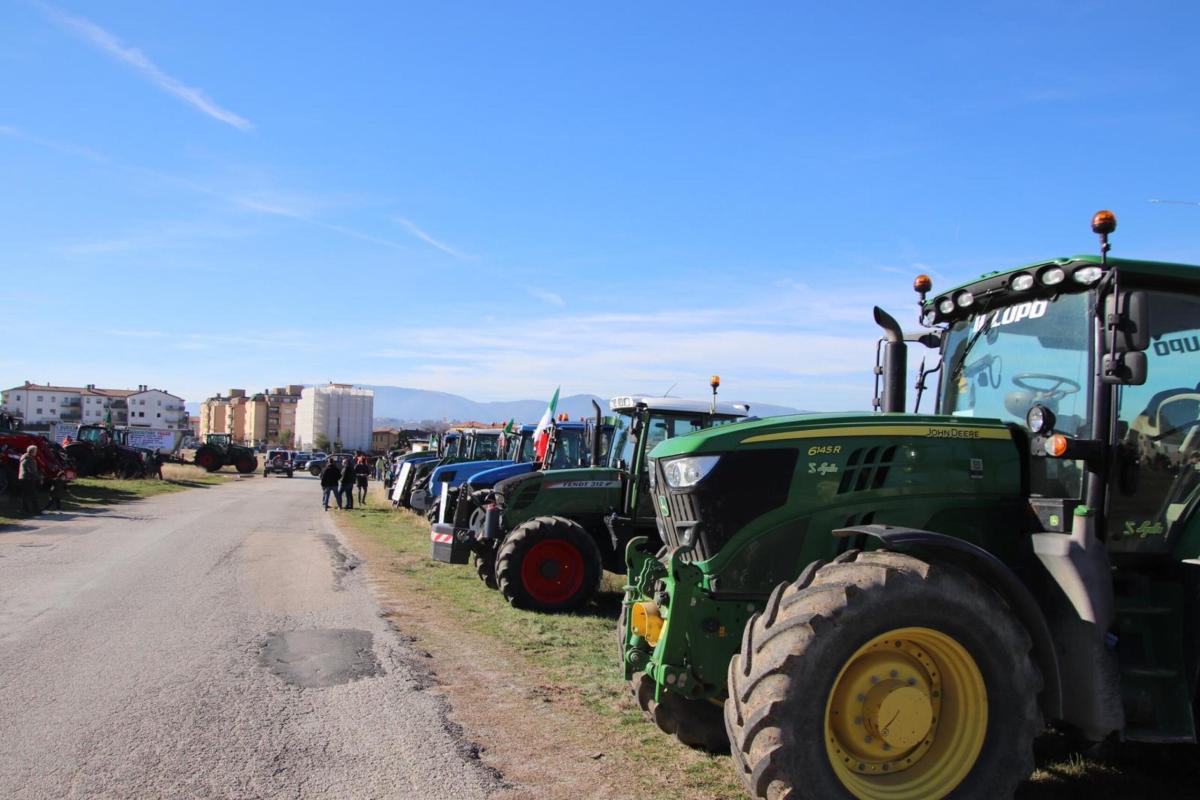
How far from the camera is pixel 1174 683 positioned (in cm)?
429

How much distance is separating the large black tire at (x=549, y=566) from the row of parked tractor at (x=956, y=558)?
15.5 feet

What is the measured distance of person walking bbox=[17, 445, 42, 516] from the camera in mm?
20156

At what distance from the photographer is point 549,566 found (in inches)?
408

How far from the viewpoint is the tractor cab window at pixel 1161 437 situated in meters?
4.66

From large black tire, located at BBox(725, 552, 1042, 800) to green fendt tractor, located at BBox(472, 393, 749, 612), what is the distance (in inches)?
245

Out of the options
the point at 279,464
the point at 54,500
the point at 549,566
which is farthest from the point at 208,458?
the point at 549,566

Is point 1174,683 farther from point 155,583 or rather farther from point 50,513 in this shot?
point 50,513

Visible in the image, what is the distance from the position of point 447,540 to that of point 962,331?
8033mm

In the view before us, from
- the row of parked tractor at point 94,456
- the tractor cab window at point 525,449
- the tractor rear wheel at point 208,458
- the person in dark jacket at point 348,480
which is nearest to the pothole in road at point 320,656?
the tractor cab window at point 525,449

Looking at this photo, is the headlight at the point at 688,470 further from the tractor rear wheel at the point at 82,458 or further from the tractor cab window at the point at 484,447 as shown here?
the tractor rear wheel at the point at 82,458

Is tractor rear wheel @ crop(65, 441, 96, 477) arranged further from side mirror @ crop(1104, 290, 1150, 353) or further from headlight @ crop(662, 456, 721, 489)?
side mirror @ crop(1104, 290, 1150, 353)

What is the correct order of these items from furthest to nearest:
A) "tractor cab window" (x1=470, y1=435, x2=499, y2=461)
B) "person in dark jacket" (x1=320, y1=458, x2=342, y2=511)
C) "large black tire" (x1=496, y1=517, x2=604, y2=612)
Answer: "person in dark jacket" (x1=320, y1=458, x2=342, y2=511)
"tractor cab window" (x1=470, y1=435, x2=499, y2=461)
"large black tire" (x1=496, y1=517, x2=604, y2=612)

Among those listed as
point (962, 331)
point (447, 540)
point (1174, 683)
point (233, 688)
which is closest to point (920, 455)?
point (962, 331)

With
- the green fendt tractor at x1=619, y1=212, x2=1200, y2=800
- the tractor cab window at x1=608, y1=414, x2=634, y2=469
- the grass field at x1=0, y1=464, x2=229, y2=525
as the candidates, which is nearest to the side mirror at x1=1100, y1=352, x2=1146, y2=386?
the green fendt tractor at x1=619, y1=212, x2=1200, y2=800
